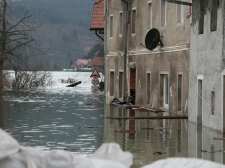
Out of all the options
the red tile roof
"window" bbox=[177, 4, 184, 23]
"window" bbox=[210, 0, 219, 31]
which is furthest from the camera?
the red tile roof

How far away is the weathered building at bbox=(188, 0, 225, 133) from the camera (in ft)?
71.3

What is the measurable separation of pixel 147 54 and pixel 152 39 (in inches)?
86.3

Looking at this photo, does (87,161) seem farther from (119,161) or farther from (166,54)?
(166,54)

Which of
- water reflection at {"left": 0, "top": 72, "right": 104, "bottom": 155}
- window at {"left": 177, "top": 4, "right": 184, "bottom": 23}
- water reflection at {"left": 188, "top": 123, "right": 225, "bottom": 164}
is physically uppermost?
window at {"left": 177, "top": 4, "right": 184, "bottom": 23}

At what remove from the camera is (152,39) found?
3328 cm

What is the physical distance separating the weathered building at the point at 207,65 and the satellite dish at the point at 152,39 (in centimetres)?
685

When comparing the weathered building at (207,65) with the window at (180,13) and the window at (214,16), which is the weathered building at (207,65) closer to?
the window at (214,16)

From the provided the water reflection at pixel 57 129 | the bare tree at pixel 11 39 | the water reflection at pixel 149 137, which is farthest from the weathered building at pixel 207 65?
the bare tree at pixel 11 39

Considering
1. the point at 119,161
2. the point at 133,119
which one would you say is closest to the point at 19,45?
the point at 133,119

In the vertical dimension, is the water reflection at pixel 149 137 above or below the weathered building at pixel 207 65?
below

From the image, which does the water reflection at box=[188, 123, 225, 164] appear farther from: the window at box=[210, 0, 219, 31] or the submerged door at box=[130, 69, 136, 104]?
the submerged door at box=[130, 69, 136, 104]

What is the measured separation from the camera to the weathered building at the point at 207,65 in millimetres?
21719

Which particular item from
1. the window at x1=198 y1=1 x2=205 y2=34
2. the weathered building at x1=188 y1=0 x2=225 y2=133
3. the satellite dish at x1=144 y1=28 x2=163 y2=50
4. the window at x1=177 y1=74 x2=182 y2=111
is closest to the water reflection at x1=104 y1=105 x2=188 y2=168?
the weathered building at x1=188 y1=0 x2=225 y2=133

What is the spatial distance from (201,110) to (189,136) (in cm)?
401
